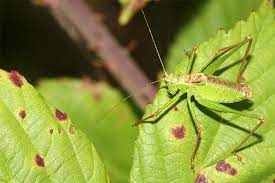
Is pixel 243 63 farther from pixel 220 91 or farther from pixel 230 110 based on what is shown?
pixel 220 91

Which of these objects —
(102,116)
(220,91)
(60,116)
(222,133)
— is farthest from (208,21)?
(60,116)

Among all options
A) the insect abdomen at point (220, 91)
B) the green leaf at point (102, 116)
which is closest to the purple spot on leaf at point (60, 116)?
the insect abdomen at point (220, 91)

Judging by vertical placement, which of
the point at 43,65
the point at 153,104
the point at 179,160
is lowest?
the point at 179,160

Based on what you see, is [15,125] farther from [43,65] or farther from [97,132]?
[43,65]

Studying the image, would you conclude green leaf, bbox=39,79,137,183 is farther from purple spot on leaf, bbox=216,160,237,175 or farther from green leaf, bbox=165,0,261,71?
purple spot on leaf, bbox=216,160,237,175

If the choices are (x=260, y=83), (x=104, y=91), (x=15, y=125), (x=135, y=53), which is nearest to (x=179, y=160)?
(x=260, y=83)

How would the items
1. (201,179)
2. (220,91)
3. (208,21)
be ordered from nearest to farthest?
(201,179) → (220,91) → (208,21)

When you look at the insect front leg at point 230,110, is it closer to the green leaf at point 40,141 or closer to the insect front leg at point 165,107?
the insect front leg at point 165,107
